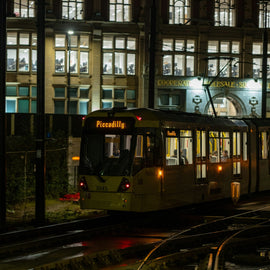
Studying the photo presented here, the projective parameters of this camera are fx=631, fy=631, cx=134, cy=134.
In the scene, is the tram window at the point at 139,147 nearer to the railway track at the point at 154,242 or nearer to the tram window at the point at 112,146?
the tram window at the point at 112,146

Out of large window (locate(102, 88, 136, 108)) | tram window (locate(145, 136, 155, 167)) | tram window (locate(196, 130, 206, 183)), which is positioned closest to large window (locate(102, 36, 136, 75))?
large window (locate(102, 88, 136, 108))

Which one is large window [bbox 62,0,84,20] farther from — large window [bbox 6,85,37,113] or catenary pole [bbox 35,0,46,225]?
catenary pole [bbox 35,0,46,225]

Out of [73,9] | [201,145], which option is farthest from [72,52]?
[201,145]

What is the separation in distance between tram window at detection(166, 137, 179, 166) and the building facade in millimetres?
24689

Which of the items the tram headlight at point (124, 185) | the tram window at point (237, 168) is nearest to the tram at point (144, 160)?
the tram headlight at point (124, 185)

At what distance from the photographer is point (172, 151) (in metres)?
17.8

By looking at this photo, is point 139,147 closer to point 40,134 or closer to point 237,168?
point 40,134

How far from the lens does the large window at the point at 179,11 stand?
148 ft

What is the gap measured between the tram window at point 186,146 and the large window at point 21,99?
25.3 meters

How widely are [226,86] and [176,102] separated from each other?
3.83 meters

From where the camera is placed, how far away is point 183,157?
60.3ft

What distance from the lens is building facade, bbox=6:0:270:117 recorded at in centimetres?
4278

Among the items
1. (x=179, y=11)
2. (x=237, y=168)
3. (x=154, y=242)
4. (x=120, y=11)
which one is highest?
(x=179, y=11)

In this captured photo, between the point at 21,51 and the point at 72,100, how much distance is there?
187 inches
